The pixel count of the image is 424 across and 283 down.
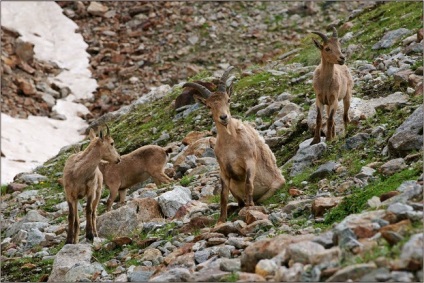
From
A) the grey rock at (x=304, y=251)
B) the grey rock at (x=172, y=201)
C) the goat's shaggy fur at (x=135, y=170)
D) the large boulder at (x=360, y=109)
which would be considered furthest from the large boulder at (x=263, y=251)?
the goat's shaggy fur at (x=135, y=170)

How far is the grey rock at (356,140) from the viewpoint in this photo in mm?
16141

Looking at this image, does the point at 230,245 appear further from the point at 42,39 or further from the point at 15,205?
the point at 42,39

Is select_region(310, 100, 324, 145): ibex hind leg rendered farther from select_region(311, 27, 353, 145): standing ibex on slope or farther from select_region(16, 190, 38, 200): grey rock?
select_region(16, 190, 38, 200): grey rock

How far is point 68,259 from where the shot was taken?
13.9 metres

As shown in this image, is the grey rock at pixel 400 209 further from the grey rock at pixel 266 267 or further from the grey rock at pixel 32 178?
the grey rock at pixel 32 178

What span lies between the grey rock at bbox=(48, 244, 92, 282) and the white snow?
16161 millimetres

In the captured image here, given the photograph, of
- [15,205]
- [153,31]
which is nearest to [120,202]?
[15,205]

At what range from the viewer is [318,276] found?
8.84m

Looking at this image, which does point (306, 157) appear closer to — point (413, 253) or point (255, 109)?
point (255, 109)

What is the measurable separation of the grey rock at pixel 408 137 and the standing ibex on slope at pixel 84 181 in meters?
5.57

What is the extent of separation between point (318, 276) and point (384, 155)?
6207 millimetres

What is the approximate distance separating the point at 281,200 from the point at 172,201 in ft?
8.14

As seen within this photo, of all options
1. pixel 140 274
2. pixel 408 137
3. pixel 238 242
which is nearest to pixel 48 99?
pixel 408 137

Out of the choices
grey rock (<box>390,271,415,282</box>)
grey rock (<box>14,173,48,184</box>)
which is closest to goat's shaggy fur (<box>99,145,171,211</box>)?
grey rock (<box>14,173,48,184</box>)
